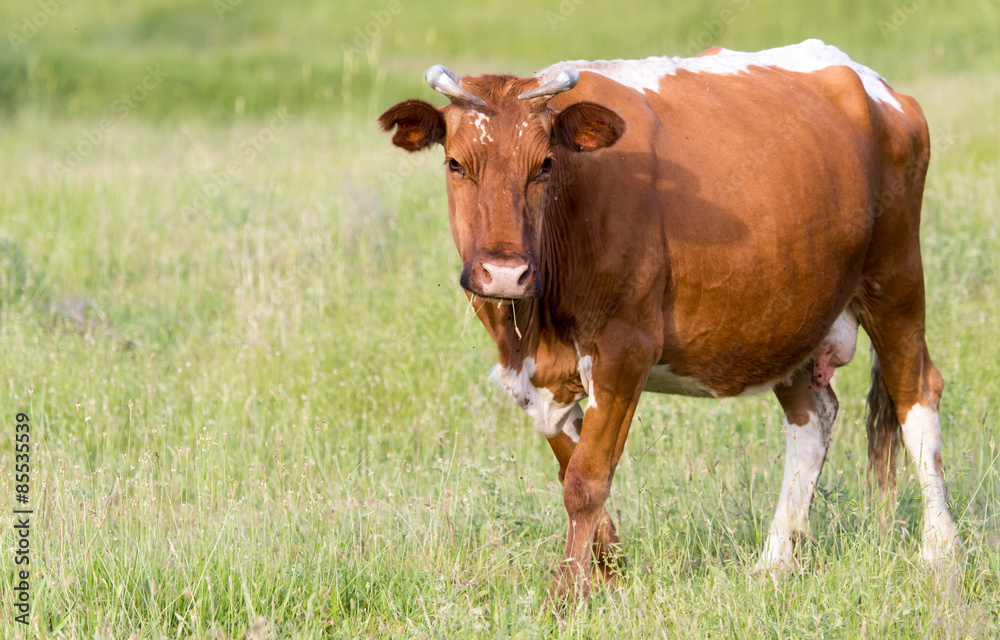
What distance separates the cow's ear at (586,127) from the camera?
3.84 metres

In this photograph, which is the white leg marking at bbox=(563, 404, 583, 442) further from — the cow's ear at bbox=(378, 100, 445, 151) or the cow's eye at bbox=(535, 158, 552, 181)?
the cow's ear at bbox=(378, 100, 445, 151)

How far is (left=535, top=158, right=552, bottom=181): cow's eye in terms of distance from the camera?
3770 mm

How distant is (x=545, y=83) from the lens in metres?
3.76

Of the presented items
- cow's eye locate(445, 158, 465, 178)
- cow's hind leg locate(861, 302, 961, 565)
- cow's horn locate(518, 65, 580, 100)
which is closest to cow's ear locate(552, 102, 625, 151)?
cow's horn locate(518, 65, 580, 100)

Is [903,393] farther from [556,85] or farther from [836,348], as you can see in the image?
[556,85]

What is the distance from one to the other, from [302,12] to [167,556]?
25.6 meters

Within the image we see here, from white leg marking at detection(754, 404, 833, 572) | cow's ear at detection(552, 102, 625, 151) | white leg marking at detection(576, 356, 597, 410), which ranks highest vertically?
cow's ear at detection(552, 102, 625, 151)

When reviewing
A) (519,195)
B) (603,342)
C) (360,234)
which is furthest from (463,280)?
(360,234)

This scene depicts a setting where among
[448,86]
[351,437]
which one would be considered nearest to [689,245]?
[448,86]

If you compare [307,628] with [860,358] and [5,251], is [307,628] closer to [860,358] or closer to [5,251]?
[860,358]

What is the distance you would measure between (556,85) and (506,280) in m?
0.82

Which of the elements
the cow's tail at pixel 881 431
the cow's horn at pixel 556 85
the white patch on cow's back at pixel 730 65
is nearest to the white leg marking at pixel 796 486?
the cow's tail at pixel 881 431

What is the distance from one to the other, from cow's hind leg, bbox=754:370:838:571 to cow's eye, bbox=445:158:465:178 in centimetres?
220

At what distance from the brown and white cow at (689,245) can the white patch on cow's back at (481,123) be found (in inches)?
0.5
